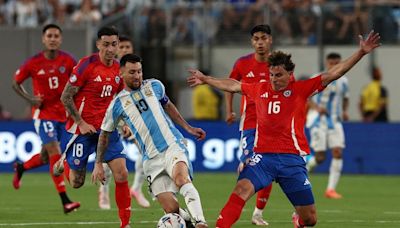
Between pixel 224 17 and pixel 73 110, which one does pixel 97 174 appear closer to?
pixel 73 110

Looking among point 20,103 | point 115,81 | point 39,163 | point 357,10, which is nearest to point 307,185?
point 115,81

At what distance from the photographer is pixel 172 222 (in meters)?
12.2

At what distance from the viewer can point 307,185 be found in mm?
12766

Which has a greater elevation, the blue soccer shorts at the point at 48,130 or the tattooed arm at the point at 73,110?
the tattooed arm at the point at 73,110

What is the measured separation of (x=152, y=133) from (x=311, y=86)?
182 centimetres

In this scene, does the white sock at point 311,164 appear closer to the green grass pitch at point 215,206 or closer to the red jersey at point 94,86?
the green grass pitch at point 215,206

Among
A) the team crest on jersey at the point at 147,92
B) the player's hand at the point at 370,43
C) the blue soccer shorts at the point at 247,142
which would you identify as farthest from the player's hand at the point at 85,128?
the player's hand at the point at 370,43

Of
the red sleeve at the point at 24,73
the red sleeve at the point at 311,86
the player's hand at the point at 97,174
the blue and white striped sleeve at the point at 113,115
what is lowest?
the player's hand at the point at 97,174

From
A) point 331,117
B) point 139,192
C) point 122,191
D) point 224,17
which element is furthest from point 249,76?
point 224,17

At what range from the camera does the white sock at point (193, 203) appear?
12281mm

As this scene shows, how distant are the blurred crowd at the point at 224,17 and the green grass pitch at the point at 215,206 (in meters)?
4.50

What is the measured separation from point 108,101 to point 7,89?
1487 cm

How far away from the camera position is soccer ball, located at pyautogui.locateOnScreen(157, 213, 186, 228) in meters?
12.2

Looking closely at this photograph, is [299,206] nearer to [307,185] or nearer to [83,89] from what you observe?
[307,185]
